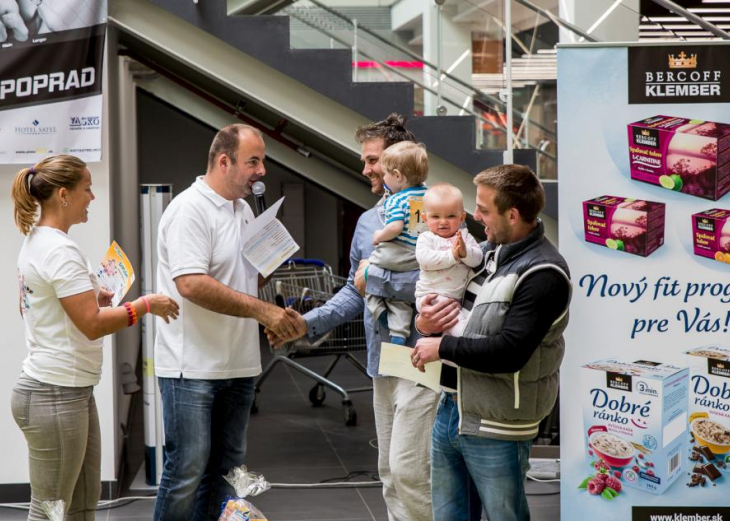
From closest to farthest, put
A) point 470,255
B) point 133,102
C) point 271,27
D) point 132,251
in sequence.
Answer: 1. point 470,255
2. point 271,27
3. point 132,251
4. point 133,102

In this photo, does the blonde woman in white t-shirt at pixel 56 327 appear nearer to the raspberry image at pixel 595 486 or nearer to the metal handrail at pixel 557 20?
the raspberry image at pixel 595 486

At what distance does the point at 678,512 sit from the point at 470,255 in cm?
176

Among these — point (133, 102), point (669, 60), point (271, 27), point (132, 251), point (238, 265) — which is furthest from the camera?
point (133, 102)

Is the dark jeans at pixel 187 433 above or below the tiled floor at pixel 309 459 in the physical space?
above

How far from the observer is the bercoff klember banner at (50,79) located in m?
4.75

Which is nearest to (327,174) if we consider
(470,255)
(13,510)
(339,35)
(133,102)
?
(133,102)

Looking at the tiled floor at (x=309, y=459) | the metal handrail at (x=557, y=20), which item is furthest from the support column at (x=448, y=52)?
the tiled floor at (x=309, y=459)

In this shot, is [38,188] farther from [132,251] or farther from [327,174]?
[327,174]

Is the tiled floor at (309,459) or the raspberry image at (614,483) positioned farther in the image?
the tiled floor at (309,459)

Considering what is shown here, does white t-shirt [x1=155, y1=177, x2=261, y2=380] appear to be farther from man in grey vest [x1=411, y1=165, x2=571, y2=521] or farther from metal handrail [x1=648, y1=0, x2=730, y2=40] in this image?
metal handrail [x1=648, y1=0, x2=730, y2=40]

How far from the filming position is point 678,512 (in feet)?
12.9

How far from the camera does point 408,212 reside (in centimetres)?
338

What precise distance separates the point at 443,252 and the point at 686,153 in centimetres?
139

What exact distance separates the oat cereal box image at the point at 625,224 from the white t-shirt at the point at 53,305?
81.3 inches
